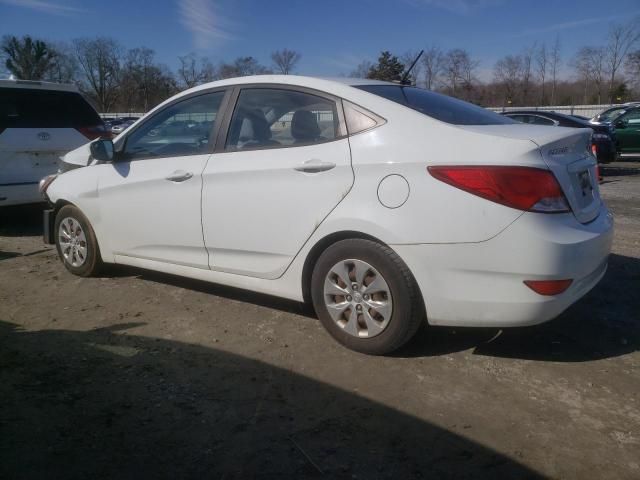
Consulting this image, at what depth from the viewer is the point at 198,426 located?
2.56 m

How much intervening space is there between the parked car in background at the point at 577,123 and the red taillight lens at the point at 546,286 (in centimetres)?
977

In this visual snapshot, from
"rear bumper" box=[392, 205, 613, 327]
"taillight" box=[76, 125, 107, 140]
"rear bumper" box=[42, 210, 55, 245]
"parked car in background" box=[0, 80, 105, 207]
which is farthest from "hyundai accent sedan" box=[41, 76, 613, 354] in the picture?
"taillight" box=[76, 125, 107, 140]

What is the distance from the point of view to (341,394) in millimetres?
2844

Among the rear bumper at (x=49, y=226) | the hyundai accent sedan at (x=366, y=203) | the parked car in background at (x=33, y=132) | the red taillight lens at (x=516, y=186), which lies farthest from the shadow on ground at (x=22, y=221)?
the red taillight lens at (x=516, y=186)

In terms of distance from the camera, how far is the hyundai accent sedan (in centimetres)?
278

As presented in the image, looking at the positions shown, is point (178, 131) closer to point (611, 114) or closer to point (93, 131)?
point (93, 131)

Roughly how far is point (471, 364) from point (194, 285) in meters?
2.53

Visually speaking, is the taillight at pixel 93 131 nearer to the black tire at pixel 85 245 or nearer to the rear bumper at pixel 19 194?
the rear bumper at pixel 19 194

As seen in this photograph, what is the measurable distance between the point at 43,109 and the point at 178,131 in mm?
3614

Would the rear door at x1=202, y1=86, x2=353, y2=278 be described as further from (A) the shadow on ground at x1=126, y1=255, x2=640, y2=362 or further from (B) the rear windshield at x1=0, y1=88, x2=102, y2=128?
(B) the rear windshield at x1=0, y1=88, x2=102, y2=128

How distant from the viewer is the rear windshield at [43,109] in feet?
21.1

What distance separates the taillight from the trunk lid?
222 inches

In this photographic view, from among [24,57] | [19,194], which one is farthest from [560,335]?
[24,57]

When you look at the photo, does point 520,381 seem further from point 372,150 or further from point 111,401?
point 111,401
